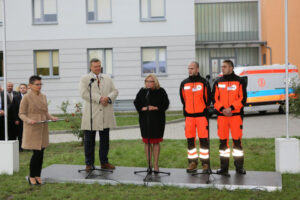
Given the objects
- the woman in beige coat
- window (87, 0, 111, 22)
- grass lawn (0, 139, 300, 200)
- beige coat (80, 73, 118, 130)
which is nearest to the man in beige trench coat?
beige coat (80, 73, 118, 130)

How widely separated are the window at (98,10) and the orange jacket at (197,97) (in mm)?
17124

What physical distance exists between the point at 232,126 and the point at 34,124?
336 cm

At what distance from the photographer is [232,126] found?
23.3ft

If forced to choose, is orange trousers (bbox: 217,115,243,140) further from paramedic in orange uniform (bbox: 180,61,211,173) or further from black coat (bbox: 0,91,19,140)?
black coat (bbox: 0,91,19,140)

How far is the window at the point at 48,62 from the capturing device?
2364 centimetres

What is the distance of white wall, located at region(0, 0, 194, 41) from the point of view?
2303 cm

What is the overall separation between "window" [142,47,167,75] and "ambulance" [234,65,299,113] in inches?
187

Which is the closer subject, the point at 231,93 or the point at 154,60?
the point at 231,93

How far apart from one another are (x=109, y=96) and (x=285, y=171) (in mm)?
3506

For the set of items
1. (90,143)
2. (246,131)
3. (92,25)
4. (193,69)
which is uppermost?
(92,25)

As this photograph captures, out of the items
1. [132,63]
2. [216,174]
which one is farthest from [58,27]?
[216,174]

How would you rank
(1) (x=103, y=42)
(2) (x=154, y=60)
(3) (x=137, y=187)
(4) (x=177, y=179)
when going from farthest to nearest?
(2) (x=154, y=60) < (1) (x=103, y=42) < (4) (x=177, y=179) < (3) (x=137, y=187)

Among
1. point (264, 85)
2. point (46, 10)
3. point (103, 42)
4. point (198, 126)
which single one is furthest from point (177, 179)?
point (46, 10)

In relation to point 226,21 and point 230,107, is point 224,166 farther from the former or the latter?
point 226,21
